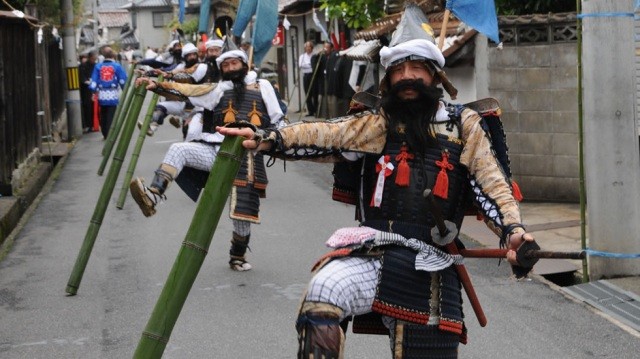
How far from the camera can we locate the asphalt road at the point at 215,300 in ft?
24.0

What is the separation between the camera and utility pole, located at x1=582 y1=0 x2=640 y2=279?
344 inches

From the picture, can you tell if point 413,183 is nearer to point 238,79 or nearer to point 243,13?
point 238,79

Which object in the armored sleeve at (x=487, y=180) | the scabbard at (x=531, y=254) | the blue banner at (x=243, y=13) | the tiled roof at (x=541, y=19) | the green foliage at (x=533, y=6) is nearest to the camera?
the scabbard at (x=531, y=254)

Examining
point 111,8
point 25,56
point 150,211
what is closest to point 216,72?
point 150,211

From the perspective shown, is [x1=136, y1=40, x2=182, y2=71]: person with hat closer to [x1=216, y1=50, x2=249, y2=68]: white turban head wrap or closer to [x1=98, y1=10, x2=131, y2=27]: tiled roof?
[x1=216, y1=50, x2=249, y2=68]: white turban head wrap

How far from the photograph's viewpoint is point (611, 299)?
8.40m

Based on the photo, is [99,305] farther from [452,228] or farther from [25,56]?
[25,56]

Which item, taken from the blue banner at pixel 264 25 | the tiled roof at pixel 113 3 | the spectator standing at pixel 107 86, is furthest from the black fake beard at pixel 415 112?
the tiled roof at pixel 113 3

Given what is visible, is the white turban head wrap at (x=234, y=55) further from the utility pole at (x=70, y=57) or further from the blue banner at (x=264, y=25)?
the utility pole at (x=70, y=57)

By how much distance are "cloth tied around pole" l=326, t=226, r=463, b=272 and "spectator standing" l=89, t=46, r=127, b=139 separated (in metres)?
19.2

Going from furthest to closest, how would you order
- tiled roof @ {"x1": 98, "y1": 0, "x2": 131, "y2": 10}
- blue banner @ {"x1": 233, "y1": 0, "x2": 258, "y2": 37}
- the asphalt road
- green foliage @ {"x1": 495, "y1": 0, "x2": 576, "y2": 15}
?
tiled roof @ {"x1": 98, "y1": 0, "x2": 131, "y2": 10}, green foliage @ {"x1": 495, "y1": 0, "x2": 576, "y2": 15}, blue banner @ {"x1": 233, "y1": 0, "x2": 258, "y2": 37}, the asphalt road

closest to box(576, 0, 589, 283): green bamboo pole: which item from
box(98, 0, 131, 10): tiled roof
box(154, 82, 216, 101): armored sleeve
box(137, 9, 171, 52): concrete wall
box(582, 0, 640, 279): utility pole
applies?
box(582, 0, 640, 279): utility pole

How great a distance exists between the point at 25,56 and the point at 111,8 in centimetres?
12293

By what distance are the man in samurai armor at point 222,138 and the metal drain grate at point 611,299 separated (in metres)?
2.72
